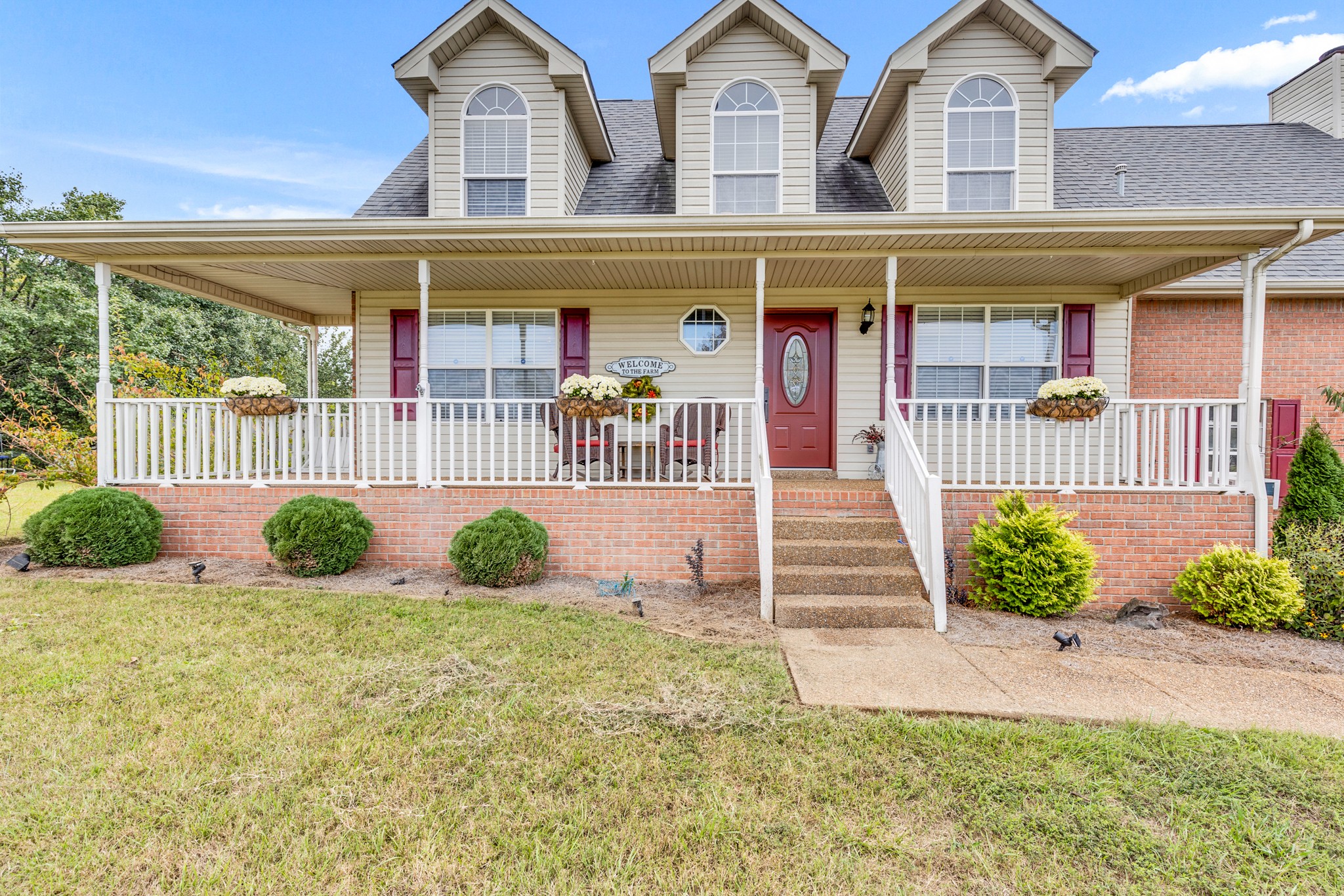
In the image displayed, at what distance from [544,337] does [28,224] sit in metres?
4.77

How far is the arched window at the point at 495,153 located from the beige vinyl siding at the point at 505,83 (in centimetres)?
8

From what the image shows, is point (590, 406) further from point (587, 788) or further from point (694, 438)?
point (587, 788)

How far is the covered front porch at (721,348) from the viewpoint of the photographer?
5.33m

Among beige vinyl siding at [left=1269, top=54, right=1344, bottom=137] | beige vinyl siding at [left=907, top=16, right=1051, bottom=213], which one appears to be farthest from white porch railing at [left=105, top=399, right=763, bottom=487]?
beige vinyl siding at [left=1269, top=54, right=1344, bottom=137]

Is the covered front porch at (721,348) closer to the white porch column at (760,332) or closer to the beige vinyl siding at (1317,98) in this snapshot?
the white porch column at (760,332)

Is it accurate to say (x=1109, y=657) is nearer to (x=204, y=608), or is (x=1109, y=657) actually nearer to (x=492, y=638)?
(x=492, y=638)

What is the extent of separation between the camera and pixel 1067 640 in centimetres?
400

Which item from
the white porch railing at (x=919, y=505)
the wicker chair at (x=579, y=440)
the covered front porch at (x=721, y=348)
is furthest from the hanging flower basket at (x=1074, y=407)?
the wicker chair at (x=579, y=440)

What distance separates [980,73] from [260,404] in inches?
333

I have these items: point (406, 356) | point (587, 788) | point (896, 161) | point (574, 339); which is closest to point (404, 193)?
point (406, 356)

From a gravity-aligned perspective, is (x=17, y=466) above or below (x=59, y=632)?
above

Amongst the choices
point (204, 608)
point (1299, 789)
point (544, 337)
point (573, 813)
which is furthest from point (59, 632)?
point (1299, 789)

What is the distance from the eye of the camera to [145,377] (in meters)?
9.50

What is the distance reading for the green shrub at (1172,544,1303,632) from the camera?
4.62 metres
